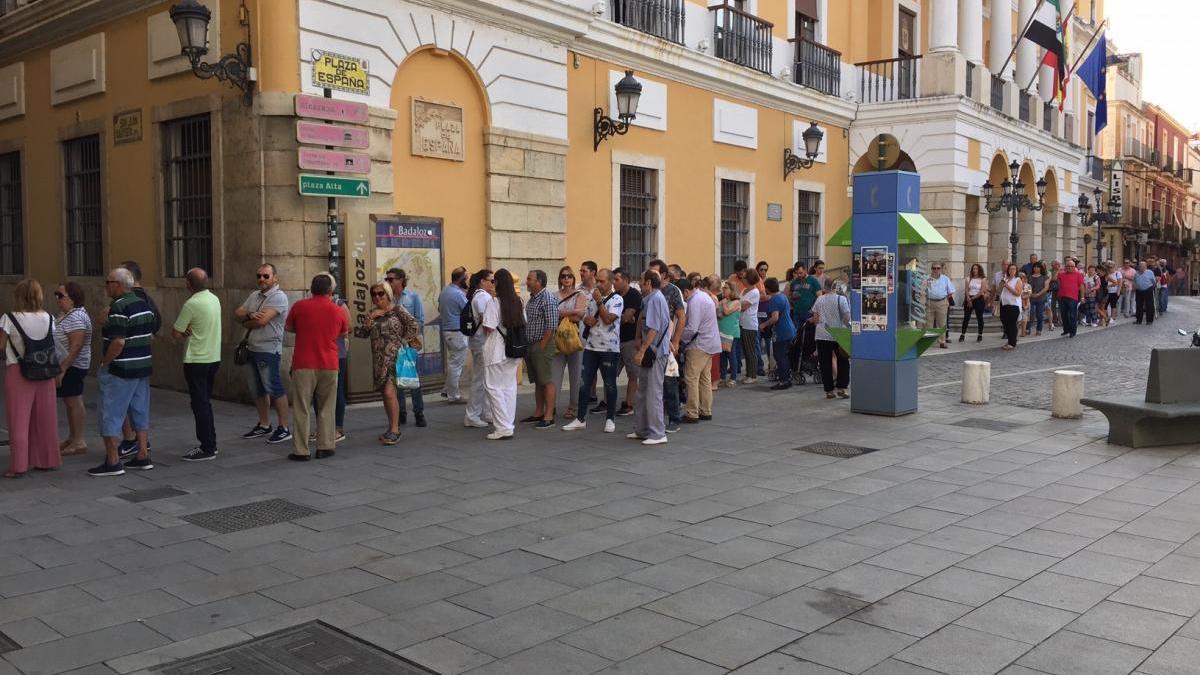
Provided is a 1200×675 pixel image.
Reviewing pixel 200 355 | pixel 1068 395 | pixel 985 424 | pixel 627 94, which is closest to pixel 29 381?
pixel 200 355

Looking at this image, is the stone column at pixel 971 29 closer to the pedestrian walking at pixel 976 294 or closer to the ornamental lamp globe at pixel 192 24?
the pedestrian walking at pixel 976 294

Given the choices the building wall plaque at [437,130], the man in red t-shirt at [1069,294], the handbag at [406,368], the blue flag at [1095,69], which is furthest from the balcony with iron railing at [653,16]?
the blue flag at [1095,69]

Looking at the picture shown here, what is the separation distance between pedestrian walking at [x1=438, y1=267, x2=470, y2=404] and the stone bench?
684cm

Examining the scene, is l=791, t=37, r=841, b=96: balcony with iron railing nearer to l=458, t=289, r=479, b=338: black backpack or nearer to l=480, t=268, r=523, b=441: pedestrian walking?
l=458, t=289, r=479, b=338: black backpack

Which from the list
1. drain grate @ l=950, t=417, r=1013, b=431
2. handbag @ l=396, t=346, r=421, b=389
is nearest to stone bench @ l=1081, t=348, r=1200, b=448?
drain grate @ l=950, t=417, r=1013, b=431

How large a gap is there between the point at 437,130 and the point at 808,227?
1141 cm

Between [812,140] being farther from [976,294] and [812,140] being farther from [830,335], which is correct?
[830,335]

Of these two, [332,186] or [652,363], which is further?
[332,186]

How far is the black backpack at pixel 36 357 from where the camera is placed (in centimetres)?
813

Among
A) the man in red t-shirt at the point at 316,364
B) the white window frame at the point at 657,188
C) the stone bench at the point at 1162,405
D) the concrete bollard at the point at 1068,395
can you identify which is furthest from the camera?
the white window frame at the point at 657,188

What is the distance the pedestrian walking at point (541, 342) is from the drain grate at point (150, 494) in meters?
4.00

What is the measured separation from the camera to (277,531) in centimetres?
649

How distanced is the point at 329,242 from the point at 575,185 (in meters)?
4.96

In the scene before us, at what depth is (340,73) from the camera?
11914 millimetres
